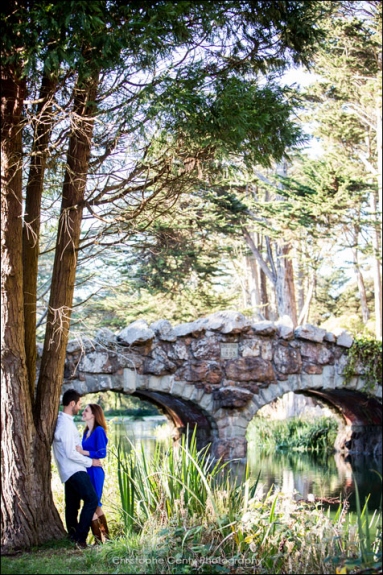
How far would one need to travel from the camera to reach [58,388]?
5570 mm

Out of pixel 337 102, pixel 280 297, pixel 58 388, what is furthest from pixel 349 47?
pixel 58 388

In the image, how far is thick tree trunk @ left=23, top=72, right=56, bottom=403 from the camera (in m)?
5.55

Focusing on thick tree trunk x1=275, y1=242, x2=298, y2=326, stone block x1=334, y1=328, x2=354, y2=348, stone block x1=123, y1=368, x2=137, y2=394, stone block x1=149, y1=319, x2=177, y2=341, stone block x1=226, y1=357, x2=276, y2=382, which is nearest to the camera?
stone block x1=123, y1=368, x2=137, y2=394

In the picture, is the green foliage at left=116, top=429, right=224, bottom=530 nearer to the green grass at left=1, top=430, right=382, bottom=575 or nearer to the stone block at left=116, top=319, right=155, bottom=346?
the green grass at left=1, top=430, right=382, bottom=575

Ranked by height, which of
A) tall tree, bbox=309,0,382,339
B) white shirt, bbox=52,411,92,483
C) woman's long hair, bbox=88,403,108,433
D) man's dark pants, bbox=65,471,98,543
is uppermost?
tall tree, bbox=309,0,382,339

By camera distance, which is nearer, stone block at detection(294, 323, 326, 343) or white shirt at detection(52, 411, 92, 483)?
white shirt at detection(52, 411, 92, 483)

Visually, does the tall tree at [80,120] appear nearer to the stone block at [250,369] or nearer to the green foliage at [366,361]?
the stone block at [250,369]

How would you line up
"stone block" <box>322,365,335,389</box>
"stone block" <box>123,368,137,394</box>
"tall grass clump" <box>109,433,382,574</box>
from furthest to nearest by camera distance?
"stone block" <box>322,365,335,389</box>
"stone block" <box>123,368,137,394</box>
"tall grass clump" <box>109,433,382,574</box>

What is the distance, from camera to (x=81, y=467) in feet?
17.6

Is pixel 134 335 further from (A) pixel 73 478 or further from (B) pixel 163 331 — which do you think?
(A) pixel 73 478

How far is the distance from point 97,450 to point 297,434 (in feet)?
40.8

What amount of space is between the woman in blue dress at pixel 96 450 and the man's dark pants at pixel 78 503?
0.55 feet

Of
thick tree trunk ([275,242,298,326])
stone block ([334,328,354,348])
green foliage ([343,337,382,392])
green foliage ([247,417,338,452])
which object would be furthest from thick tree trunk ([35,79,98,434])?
thick tree trunk ([275,242,298,326])

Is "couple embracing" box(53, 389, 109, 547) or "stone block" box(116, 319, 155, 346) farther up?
"stone block" box(116, 319, 155, 346)
